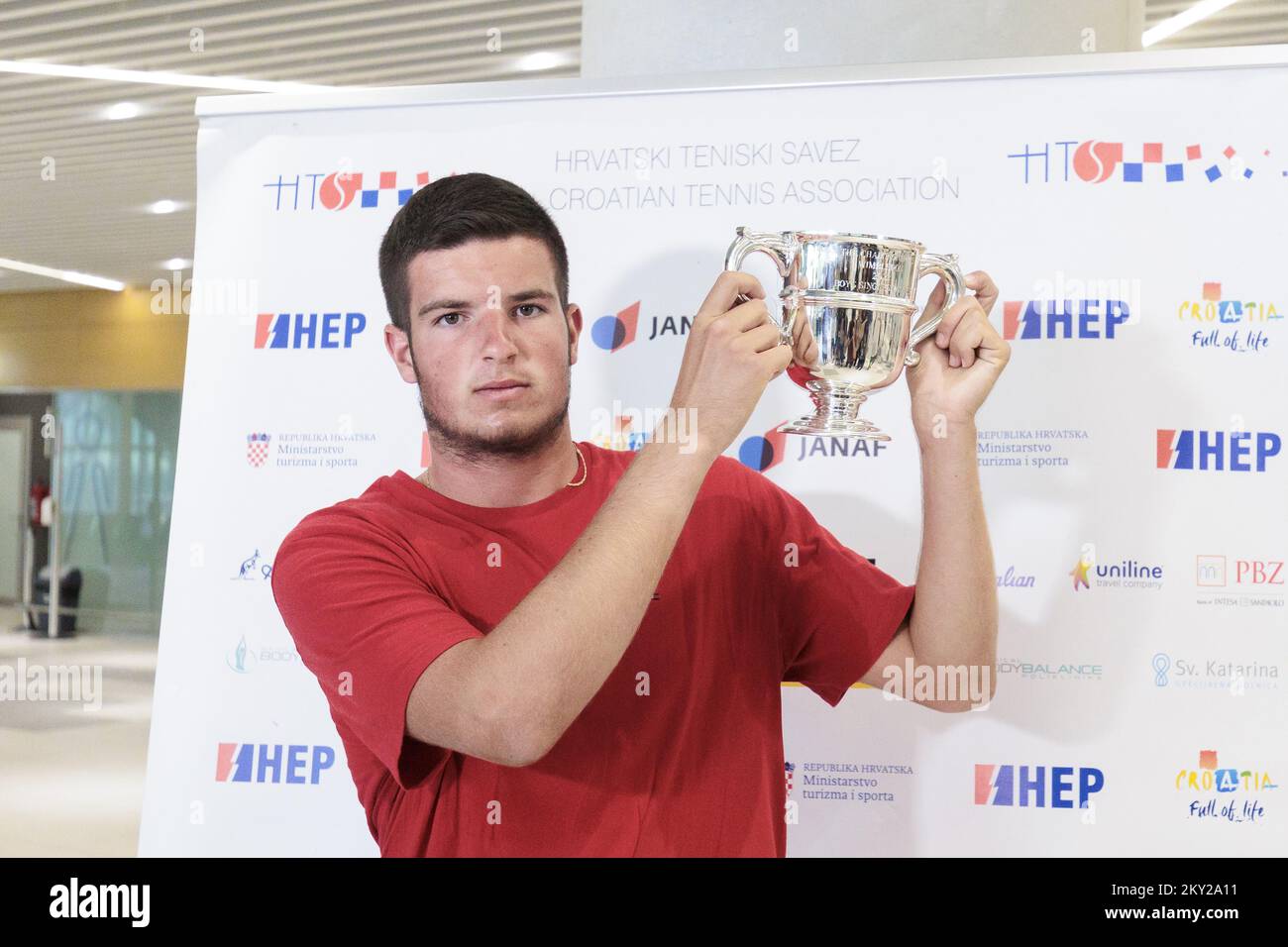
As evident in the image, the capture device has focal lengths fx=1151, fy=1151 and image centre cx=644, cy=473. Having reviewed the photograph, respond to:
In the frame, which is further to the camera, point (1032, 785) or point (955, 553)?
point (1032, 785)

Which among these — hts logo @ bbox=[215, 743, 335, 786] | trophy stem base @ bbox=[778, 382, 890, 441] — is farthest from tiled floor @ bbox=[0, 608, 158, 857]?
trophy stem base @ bbox=[778, 382, 890, 441]

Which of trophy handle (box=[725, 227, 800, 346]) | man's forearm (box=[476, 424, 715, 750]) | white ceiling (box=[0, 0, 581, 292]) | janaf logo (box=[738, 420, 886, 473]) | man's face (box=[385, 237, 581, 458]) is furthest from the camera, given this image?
white ceiling (box=[0, 0, 581, 292])

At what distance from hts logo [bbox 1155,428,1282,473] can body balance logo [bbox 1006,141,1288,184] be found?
411mm

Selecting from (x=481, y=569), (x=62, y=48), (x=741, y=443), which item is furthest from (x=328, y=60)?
(x=481, y=569)

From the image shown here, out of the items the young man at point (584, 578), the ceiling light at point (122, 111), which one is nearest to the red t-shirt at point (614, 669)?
the young man at point (584, 578)

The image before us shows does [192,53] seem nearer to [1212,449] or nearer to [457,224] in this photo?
[457,224]

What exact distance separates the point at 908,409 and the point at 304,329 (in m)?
1.10

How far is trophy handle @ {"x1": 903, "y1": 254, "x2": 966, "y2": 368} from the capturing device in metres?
1.39

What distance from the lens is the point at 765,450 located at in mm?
1993

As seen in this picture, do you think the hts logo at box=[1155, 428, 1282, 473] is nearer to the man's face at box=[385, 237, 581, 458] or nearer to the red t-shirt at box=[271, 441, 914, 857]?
the red t-shirt at box=[271, 441, 914, 857]

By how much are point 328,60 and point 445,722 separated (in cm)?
473

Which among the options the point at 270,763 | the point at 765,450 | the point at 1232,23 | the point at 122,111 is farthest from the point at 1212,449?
the point at 122,111

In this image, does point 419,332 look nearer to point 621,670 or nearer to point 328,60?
point 621,670

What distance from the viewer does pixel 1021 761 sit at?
1.88 metres
